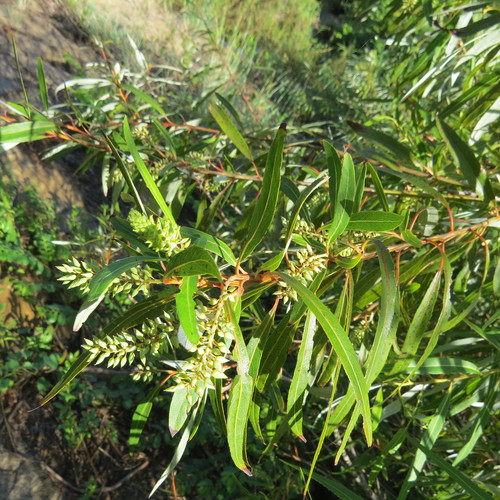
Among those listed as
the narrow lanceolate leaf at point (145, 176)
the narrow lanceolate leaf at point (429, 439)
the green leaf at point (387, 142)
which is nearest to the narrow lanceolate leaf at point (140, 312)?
the narrow lanceolate leaf at point (145, 176)

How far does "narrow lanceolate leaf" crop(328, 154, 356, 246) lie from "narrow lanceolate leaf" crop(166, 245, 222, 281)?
9.6 inches

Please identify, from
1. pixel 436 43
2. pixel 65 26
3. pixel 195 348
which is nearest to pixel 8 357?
pixel 195 348

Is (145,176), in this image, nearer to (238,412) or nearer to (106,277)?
(106,277)

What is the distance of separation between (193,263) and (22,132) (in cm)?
63

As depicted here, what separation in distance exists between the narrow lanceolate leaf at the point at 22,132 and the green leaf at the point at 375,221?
70 centimetres

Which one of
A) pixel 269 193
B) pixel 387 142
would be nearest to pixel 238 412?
pixel 269 193

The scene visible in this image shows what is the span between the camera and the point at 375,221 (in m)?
0.70

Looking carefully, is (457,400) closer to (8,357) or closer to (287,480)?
(287,480)

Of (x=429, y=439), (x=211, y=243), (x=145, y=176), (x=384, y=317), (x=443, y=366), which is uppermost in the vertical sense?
(x=145, y=176)

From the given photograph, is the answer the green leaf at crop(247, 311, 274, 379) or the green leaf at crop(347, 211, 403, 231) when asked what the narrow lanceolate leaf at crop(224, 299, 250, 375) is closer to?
the green leaf at crop(247, 311, 274, 379)

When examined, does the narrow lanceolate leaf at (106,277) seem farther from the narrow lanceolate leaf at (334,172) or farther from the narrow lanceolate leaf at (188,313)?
the narrow lanceolate leaf at (334,172)

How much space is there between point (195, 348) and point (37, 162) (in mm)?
2578

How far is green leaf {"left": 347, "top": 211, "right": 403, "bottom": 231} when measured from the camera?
69 centimetres

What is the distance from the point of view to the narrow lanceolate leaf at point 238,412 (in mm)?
628
